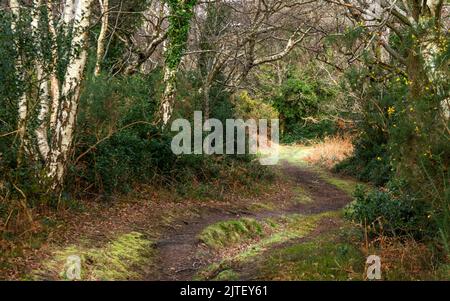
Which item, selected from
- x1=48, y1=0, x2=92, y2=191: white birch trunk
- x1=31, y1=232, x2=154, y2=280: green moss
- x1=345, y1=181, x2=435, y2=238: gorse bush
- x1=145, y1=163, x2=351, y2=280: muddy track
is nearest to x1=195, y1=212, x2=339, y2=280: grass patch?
x1=145, y1=163, x2=351, y2=280: muddy track

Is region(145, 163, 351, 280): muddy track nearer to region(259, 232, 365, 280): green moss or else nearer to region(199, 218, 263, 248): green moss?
region(199, 218, 263, 248): green moss

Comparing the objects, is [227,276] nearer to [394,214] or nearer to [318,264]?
[318,264]

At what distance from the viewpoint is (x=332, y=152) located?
23.5 m

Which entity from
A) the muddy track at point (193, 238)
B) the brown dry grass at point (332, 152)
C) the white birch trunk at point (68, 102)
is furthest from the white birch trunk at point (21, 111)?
the brown dry grass at point (332, 152)

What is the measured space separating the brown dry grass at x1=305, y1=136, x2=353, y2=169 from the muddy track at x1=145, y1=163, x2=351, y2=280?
209 inches

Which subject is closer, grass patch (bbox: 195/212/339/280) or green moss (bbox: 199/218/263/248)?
grass patch (bbox: 195/212/339/280)

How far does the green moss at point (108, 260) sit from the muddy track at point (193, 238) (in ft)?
0.88

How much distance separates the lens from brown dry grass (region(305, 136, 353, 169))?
22.5m

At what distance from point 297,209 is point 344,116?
342 inches

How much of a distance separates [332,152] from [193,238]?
50.3ft

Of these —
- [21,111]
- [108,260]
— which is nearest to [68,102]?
[21,111]

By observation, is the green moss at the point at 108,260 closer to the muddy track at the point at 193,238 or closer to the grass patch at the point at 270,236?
the muddy track at the point at 193,238

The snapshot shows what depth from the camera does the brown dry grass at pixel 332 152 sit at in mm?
22491

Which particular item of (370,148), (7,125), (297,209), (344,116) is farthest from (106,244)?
(344,116)
